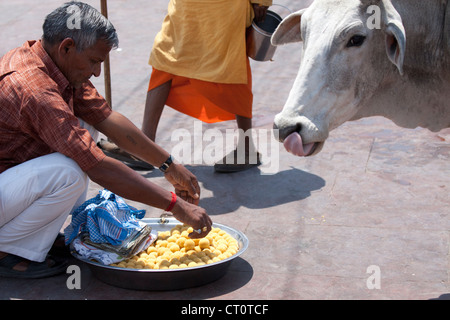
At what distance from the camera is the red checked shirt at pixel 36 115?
3547mm

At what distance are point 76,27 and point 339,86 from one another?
4.30ft

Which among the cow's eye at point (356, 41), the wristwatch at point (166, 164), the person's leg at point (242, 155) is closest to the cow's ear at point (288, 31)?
the cow's eye at point (356, 41)

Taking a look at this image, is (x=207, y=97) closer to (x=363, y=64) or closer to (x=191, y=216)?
(x=191, y=216)

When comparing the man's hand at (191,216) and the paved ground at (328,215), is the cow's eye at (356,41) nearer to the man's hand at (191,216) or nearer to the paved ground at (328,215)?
the man's hand at (191,216)

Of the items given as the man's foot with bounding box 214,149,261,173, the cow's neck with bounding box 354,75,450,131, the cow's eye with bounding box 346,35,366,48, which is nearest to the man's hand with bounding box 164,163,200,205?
the cow's neck with bounding box 354,75,450,131

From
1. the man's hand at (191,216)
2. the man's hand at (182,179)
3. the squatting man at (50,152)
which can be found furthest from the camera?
the man's hand at (182,179)

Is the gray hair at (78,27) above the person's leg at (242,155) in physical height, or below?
above

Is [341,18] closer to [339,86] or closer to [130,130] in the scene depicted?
[339,86]

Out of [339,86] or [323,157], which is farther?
[323,157]

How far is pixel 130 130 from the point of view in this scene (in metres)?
4.20

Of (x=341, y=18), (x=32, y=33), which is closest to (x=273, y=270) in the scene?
(x=341, y=18)

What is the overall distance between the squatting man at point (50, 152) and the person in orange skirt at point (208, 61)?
1486 mm

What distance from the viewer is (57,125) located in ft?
11.6

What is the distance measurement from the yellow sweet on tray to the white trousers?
41 cm
